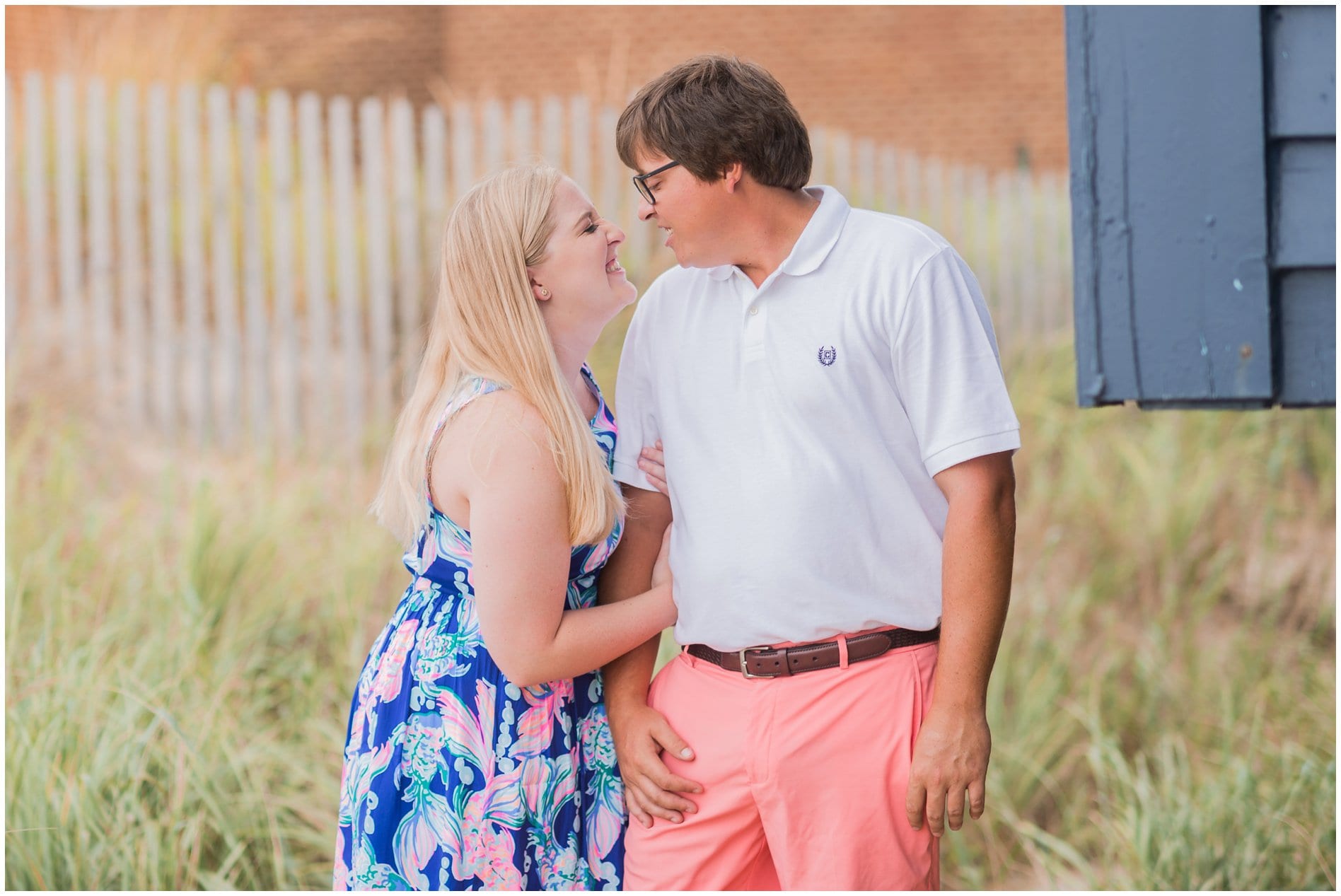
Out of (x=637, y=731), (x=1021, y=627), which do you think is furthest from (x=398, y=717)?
(x=1021, y=627)

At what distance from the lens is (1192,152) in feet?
6.74

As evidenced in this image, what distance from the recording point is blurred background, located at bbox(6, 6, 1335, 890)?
122 inches

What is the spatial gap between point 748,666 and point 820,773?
197mm

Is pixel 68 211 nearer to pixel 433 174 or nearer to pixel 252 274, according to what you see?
pixel 252 274

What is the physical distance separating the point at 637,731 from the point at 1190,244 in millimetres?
1269

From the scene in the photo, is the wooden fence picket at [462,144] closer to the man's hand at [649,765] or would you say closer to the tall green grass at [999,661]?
the tall green grass at [999,661]

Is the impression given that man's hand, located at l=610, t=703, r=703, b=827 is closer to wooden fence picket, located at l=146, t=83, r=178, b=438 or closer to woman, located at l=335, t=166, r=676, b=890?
woman, located at l=335, t=166, r=676, b=890

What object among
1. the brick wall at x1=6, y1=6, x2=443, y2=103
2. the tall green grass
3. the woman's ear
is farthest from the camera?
the brick wall at x1=6, y1=6, x2=443, y2=103

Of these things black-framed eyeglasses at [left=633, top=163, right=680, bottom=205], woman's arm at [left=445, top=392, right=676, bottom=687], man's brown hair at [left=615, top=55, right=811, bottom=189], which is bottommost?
woman's arm at [left=445, top=392, right=676, bottom=687]

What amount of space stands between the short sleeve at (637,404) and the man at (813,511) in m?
0.10

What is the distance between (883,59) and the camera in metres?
9.55

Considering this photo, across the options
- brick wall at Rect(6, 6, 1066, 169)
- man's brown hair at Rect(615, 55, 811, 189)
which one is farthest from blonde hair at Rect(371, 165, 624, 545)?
brick wall at Rect(6, 6, 1066, 169)

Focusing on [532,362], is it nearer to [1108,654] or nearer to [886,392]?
[886,392]

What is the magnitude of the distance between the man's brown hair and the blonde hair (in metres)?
0.20
